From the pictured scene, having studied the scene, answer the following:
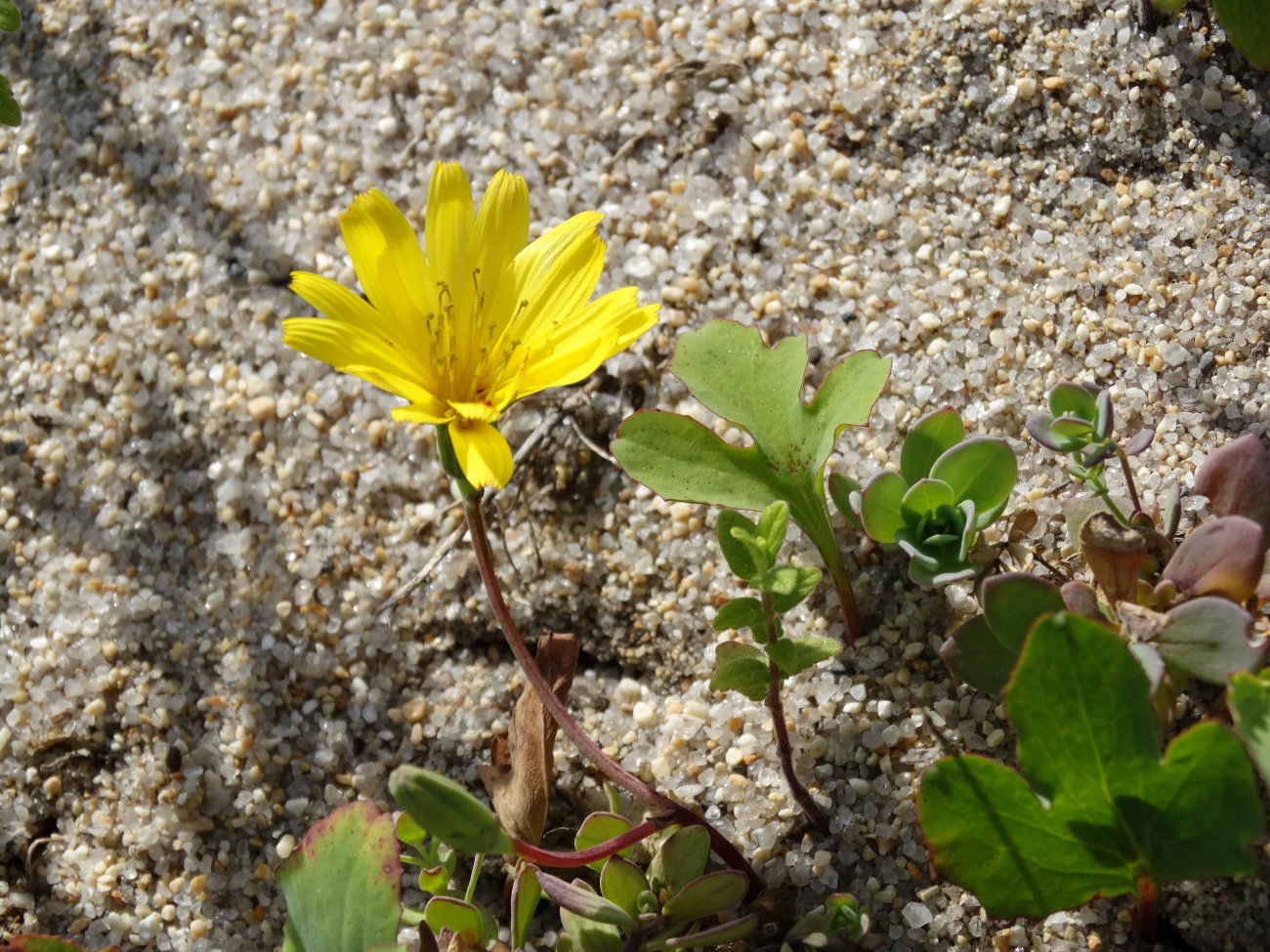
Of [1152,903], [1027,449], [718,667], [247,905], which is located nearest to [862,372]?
[1027,449]

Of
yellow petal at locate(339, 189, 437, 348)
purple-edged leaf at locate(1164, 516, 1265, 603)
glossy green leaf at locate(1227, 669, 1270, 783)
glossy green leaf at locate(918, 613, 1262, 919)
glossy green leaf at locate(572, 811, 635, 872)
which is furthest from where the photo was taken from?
yellow petal at locate(339, 189, 437, 348)

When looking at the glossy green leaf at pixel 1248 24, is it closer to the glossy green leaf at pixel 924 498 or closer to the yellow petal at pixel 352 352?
the glossy green leaf at pixel 924 498

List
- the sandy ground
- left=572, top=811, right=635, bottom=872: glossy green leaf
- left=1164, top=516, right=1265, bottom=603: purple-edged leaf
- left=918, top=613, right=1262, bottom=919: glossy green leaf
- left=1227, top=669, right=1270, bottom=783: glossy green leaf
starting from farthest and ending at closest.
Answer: the sandy ground, left=572, top=811, right=635, bottom=872: glossy green leaf, left=1164, top=516, right=1265, bottom=603: purple-edged leaf, left=918, top=613, right=1262, bottom=919: glossy green leaf, left=1227, top=669, right=1270, bottom=783: glossy green leaf

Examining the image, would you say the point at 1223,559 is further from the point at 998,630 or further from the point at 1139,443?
the point at 998,630

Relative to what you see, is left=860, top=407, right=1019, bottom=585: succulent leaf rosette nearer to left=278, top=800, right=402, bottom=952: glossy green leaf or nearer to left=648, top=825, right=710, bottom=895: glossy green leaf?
left=648, top=825, right=710, bottom=895: glossy green leaf

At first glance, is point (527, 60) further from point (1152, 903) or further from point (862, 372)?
point (1152, 903)

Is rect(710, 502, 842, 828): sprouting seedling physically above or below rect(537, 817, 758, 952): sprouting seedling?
above

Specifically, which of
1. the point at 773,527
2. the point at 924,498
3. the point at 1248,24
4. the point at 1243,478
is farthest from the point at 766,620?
the point at 1248,24

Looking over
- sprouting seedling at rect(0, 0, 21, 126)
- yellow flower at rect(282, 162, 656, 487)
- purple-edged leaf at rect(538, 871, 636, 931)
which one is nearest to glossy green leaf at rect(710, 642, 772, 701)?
purple-edged leaf at rect(538, 871, 636, 931)
